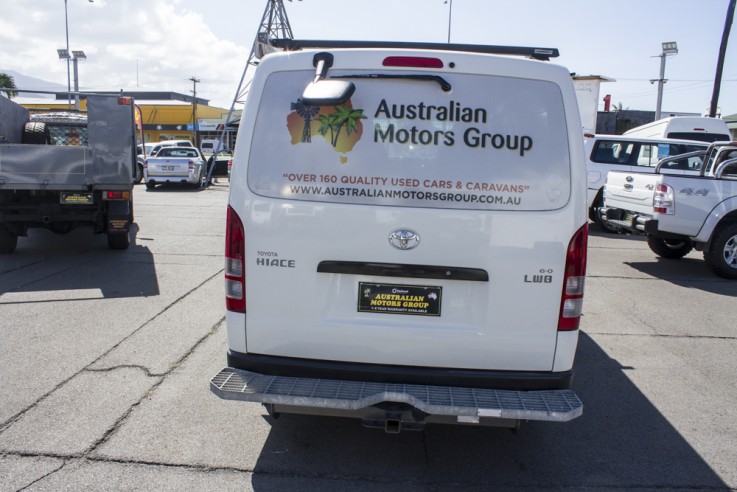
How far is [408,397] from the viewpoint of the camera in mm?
3223

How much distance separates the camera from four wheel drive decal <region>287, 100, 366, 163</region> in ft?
10.8

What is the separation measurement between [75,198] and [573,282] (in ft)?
25.8

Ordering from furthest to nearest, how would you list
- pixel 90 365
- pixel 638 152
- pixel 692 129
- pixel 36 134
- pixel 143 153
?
pixel 692 129 → pixel 638 152 → pixel 143 153 → pixel 36 134 → pixel 90 365

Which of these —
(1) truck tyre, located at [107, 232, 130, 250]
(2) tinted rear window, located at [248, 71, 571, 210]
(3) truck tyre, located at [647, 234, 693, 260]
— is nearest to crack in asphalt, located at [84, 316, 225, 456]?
(2) tinted rear window, located at [248, 71, 571, 210]

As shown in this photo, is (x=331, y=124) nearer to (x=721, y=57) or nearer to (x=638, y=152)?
(x=638, y=152)

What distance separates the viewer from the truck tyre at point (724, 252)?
931cm

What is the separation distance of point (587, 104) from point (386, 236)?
20642mm

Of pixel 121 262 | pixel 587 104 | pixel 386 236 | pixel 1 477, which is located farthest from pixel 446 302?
pixel 587 104

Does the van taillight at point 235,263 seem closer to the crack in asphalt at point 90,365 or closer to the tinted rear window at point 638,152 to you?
the crack in asphalt at point 90,365

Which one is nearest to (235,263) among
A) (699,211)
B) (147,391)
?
(147,391)

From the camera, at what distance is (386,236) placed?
331 centimetres

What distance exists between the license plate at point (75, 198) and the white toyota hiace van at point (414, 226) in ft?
21.5

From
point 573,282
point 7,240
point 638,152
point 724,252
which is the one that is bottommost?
point 7,240

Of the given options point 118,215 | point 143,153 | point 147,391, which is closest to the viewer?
point 147,391
